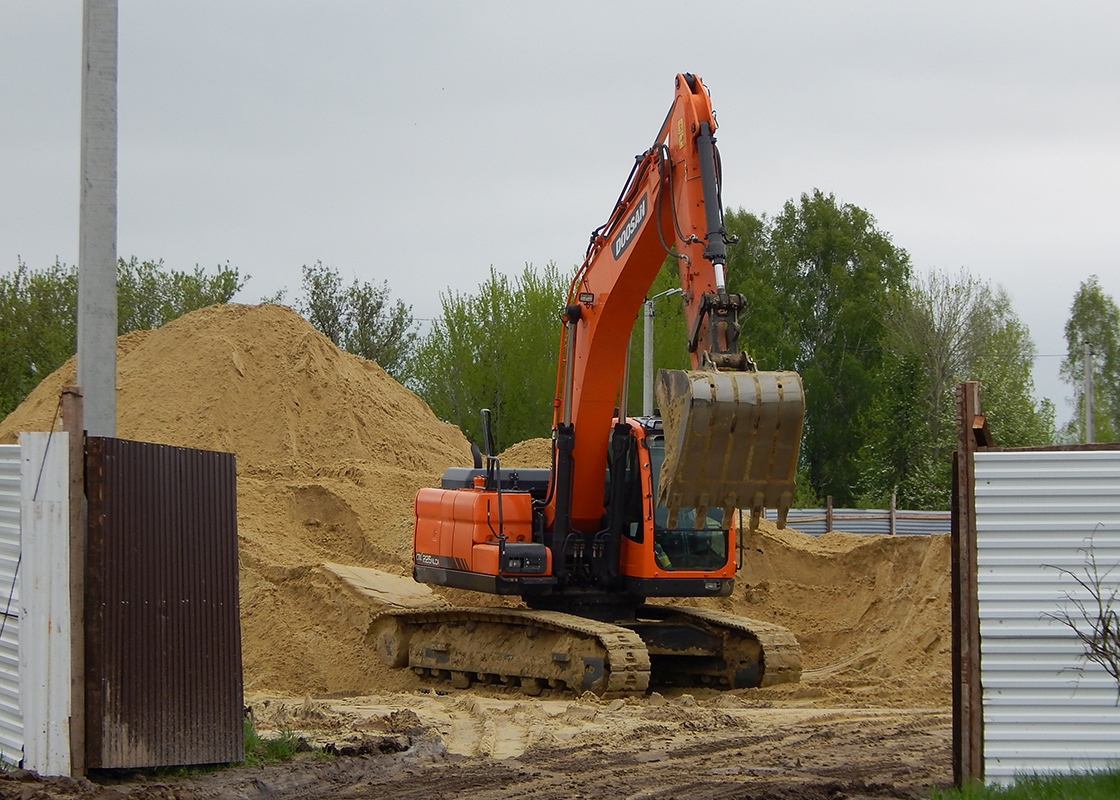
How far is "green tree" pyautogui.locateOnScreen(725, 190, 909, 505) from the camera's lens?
56.2 m

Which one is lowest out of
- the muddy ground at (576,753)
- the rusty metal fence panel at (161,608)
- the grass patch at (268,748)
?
the muddy ground at (576,753)

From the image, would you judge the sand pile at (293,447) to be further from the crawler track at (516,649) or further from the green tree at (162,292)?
the green tree at (162,292)

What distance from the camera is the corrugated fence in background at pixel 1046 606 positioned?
7434 millimetres

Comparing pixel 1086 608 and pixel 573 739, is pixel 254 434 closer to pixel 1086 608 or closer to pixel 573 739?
pixel 573 739

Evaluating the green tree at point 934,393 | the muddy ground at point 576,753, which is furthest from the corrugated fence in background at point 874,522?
the muddy ground at point 576,753

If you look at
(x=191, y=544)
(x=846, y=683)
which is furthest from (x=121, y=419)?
(x=191, y=544)

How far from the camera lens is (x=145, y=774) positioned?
8.22 meters

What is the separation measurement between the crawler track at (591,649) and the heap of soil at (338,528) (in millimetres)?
435

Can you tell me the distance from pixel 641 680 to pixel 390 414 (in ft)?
44.2

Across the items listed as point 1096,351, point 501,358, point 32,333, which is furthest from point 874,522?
point 1096,351

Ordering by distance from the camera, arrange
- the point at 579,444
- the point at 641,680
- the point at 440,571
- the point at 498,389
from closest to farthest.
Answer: the point at 641,680 < the point at 579,444 < the point at 440,571 < the point at 498,389

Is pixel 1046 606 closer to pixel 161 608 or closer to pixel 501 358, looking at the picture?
pixel 161 608

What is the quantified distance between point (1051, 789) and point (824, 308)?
51846 mm

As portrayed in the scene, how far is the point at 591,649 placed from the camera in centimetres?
1343
